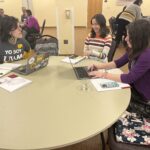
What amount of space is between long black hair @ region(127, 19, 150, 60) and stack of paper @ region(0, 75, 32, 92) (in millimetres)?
927

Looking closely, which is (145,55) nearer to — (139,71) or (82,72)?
(139,71)

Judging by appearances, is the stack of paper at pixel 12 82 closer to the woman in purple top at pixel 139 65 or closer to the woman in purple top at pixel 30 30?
the woman in purple top at pixel 139 65

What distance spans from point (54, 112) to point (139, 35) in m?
0.90

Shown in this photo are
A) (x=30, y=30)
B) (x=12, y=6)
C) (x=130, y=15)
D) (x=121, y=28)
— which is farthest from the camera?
(x=12, y=6)

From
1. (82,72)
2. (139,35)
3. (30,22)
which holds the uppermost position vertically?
(139,35)

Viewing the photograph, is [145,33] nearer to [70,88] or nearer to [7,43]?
[70,88]

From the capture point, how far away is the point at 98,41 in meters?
2.73

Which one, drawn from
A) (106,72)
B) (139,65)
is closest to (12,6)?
(106,72)

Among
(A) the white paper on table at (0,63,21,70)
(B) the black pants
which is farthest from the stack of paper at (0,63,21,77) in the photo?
(B) the black pants

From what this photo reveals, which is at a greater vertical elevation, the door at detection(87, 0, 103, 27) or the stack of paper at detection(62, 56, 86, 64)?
the door at detection(87, 0, 103, 27)

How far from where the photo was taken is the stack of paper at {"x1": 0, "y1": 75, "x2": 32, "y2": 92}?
5.41ft

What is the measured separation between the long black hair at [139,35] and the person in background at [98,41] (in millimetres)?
871

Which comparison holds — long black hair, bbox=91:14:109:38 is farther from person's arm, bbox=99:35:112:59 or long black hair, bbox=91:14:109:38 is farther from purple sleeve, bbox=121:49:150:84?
purple sleeve, bbox=121:49:150:84

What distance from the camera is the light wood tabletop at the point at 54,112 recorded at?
1094mm
